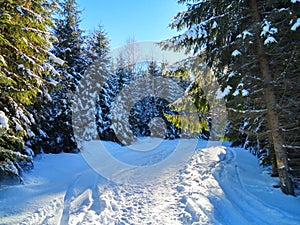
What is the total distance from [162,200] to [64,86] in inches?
461

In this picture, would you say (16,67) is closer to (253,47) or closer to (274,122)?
(253,47)

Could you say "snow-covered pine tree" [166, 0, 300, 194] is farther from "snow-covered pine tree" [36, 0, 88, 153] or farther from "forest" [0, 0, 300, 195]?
"snow-covered pine tree" [36, 0, 88, 153]

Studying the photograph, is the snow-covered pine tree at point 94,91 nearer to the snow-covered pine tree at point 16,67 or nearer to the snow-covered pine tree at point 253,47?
the snow-covered pine tree at point 16,67

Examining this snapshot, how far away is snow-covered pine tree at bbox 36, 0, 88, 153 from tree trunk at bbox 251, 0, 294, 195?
9300 mm

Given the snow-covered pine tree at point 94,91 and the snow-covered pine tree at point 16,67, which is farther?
the snow-covered pine tree at point 94,91

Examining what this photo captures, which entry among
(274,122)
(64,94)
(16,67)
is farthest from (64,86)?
(274,122)

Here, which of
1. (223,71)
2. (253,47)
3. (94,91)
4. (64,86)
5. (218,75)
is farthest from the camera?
(94,91)

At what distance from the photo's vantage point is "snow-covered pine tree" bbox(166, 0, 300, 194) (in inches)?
222

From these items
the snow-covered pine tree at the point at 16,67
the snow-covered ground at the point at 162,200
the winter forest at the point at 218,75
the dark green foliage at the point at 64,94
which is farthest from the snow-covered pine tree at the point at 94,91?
the snow-covered ground at the point at 162,200

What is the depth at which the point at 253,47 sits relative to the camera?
6340 millimetres

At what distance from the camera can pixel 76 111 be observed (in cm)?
1684

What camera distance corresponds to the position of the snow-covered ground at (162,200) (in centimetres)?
501

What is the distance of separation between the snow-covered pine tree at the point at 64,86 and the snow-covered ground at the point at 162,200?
5.23 m

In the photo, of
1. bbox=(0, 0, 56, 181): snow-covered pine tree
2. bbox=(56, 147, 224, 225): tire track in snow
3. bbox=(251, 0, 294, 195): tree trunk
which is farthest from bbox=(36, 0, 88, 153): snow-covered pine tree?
bbox=(251, 0, 294, 195): tree trunk
